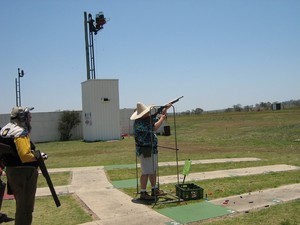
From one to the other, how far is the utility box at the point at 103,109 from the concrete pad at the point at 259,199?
18429mm

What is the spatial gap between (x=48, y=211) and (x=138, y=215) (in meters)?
1.87

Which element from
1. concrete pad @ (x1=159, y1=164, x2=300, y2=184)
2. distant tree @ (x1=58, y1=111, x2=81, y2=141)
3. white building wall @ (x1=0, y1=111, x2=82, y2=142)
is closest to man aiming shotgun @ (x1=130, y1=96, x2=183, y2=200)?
concrete pad @ (x1=159, y1=164, x2=300, y2=184)

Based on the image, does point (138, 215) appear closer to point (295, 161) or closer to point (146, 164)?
point (146, 164)

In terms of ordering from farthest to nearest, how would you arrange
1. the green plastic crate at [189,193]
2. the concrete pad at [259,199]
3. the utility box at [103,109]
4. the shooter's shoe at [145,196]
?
1. the utility box at [103,109]
2. the shooter's shoe at [145,196]
3. the green plastic crate at [189,193]
4. the concrete pad at [259,199]

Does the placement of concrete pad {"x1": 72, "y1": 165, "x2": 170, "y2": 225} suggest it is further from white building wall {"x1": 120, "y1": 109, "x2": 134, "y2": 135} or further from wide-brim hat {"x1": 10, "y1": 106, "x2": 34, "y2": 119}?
white building wall {"x1": 120, "y1": 109, "x2": 134, "y2": 135}

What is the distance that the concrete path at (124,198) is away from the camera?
20.2 feet

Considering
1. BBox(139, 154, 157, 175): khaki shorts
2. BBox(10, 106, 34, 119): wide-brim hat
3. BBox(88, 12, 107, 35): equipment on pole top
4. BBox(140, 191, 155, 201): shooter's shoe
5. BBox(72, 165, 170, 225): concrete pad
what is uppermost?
BBox(88, 12, 107, 35): equipment on pole top

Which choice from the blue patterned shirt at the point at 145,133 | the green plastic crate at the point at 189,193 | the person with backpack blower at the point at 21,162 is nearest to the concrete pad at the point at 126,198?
the green plastic crate at the point at 189,193

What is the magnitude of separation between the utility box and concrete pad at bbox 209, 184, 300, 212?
18.4 meters

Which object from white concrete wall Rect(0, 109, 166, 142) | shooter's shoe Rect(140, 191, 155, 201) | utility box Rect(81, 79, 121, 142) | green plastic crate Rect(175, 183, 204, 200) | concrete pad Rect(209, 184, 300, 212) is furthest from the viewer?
white concrete wall Rect(0, 109, 166, 142)

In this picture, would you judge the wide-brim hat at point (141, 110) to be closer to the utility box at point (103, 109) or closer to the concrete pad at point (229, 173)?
the concrete pad at point (229, 173)

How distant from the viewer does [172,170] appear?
11.2m

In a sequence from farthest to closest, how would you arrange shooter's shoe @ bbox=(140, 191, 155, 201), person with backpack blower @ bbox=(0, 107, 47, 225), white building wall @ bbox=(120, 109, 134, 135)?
white building wall @ bbox=(120, 109, 134, 135)
shooter's shoe @ bbox=(140, 191, 155, 201)
person with backpack blower @ bbox=(0, 107, 47, 225)

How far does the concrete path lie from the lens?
617cm
